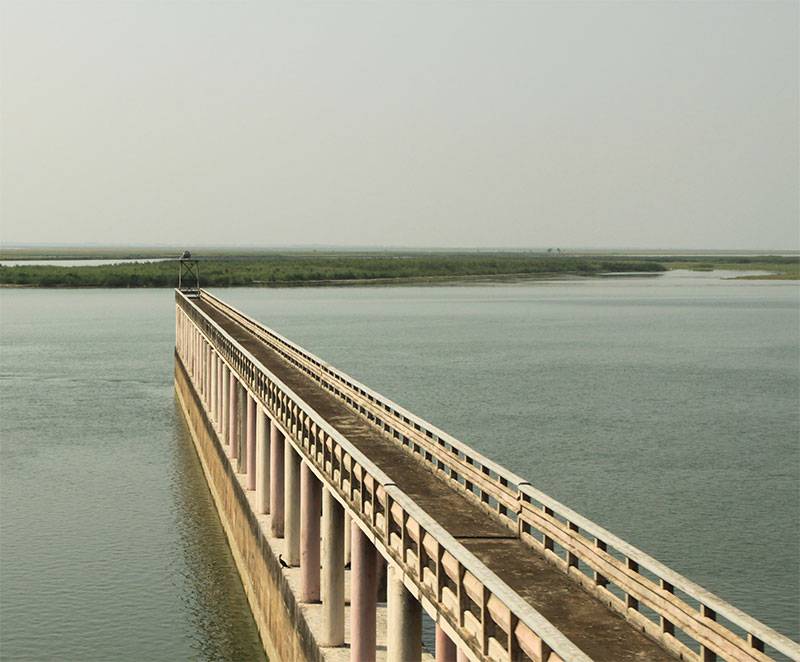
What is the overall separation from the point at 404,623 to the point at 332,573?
513cm

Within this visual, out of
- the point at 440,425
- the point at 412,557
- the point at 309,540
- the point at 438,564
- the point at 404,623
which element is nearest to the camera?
the point at 438,564

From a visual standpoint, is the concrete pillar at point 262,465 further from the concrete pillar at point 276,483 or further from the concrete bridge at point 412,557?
the concrete pillar at point 276,483

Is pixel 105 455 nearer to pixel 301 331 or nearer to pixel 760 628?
pixel 760 628

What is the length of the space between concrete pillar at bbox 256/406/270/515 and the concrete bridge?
50 mm

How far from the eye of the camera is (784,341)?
327 ft

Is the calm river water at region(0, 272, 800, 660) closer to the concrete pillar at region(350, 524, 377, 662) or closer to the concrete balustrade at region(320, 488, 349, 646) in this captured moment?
the concrete balustrade at region(320, 488, 349, 646)

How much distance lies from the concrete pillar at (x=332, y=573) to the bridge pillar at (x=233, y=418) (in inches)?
681

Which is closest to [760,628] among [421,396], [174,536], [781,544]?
[781,544]

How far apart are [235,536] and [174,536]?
344cm

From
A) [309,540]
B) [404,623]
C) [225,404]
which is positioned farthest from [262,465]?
[404,623]

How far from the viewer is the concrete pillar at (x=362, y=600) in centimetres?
1930

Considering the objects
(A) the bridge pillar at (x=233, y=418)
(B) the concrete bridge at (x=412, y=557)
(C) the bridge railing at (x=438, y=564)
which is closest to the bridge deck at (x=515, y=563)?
(B) the concrete bridge at (x=412, y=557)

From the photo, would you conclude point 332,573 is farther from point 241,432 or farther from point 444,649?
point 241,432

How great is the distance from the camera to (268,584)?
2722 centimetres
